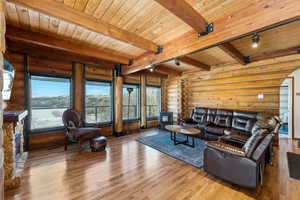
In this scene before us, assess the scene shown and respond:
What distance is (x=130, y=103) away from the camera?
578 centimetres

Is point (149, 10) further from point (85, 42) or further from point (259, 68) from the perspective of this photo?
point (259, 68)

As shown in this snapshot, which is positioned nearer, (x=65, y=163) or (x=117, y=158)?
(x=65, y=163)

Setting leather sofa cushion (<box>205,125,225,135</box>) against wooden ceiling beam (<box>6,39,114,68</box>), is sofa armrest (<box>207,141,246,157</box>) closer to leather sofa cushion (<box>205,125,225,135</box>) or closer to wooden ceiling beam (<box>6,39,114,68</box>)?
leather sofa cushion (<box>205,125,225,135</box>)

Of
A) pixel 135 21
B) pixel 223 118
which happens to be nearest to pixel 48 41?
pixel 135 21

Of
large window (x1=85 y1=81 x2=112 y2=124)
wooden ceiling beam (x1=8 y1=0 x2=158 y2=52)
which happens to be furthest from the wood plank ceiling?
large window (x1=85 y1=81 x2=112 y2=124)

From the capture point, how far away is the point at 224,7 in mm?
1878

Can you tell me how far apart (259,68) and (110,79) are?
527 cm

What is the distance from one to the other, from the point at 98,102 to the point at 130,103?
58.5 inches

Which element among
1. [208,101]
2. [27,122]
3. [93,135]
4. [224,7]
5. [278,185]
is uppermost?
[224,7]

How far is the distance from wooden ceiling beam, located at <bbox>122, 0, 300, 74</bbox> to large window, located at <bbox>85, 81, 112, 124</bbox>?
311 cm

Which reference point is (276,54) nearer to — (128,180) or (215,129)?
(215,129)

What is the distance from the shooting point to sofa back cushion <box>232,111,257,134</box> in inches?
147

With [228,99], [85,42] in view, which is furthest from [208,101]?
[85,42]

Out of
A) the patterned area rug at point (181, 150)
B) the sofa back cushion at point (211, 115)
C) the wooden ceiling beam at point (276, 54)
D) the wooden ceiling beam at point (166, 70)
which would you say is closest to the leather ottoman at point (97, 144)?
the patterned area rug at point (181, 150)
